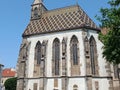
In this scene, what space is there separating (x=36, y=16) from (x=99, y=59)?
39.1 ft

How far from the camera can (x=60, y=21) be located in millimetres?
25953

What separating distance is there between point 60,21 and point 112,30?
14149mm

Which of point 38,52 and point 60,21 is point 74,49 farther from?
point 60,21

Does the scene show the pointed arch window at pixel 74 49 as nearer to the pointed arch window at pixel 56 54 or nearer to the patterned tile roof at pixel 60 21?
the patterned tile roof at pixel 60 21

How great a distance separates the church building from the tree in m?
8.55

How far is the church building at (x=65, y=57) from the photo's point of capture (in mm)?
21500

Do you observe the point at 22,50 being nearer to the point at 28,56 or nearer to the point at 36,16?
the point at 28,56

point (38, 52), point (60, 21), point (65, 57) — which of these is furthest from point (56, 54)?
point (60, 21)

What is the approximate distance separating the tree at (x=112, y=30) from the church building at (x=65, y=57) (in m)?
8.55

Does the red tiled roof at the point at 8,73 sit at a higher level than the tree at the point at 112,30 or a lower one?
lower

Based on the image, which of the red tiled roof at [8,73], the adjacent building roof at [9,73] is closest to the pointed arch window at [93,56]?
the adjacent building roof at [9,73]

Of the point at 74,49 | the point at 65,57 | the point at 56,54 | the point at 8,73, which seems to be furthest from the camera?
the point at 8,73

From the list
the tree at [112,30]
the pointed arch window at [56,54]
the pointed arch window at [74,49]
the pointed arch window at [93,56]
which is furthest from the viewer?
the pointed arch window at [56,54]

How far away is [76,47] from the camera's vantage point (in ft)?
75.3
